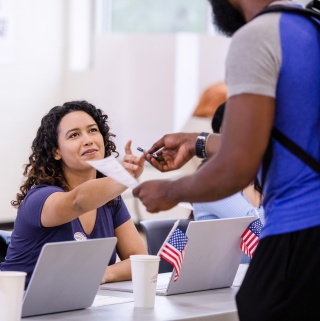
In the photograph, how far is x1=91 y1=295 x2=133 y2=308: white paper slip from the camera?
94.8 inches

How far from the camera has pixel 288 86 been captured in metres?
1.74

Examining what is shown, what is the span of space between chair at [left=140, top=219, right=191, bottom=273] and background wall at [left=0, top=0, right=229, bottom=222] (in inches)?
164

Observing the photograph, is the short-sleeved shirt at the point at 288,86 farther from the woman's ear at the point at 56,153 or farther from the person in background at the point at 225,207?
the person in background at the point at 225,207

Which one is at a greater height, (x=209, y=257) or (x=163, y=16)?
(x=163, y=16)

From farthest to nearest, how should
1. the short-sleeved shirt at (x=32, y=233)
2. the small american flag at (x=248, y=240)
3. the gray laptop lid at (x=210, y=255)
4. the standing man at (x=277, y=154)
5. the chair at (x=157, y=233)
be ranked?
the chair at (x=157, y=233)
the short-sleeved shirt at (x=32, y=233)
the small american flag at (x=248, y=240)
the gray laptop lid at (x=210, y=255)
the standing man at (x=277, y=154)

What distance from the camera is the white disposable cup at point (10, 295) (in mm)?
1990

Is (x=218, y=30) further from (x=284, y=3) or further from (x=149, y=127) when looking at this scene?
(x=149, y=127)

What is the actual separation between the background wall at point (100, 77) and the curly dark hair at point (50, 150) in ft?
14.6

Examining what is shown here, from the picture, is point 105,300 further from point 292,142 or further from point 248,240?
point 292,142

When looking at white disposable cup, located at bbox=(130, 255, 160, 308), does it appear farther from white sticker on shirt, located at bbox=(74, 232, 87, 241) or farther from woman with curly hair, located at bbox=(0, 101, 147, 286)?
white sticker on shirt, located at bbox=(74, 232, 87, 241)

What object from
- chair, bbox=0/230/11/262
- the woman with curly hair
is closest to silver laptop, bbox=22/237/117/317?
the woman with curly hair

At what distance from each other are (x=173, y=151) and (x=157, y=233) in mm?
1462

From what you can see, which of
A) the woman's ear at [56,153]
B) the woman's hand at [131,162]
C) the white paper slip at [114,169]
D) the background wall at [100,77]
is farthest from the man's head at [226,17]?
the background wall at [100,77]

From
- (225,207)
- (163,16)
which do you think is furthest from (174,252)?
(163,16)
